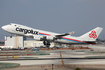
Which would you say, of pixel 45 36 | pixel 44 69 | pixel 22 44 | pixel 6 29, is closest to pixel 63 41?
pixel 45 36

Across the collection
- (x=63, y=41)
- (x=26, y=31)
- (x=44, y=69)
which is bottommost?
(x=44, y=69)

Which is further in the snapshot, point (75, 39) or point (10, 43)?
point (10, 43)

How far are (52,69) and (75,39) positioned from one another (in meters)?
42.2

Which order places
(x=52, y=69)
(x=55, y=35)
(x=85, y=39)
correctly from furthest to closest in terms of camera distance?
(x=85, y=39) < (x=55, y=35) < (x=52, y=69)

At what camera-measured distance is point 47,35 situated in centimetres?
5909

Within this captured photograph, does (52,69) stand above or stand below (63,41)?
below

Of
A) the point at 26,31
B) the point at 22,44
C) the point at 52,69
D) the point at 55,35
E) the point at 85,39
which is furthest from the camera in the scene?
the point at 22,44

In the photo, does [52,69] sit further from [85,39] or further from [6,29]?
[85,39]

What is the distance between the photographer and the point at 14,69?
22.5 m

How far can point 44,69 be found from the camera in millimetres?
22094

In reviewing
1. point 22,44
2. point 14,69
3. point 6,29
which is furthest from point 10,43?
point 14,69

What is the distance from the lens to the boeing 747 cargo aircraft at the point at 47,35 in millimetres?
55156

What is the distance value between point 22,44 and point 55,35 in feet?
327

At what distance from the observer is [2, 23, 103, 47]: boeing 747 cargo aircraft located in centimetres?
5516
